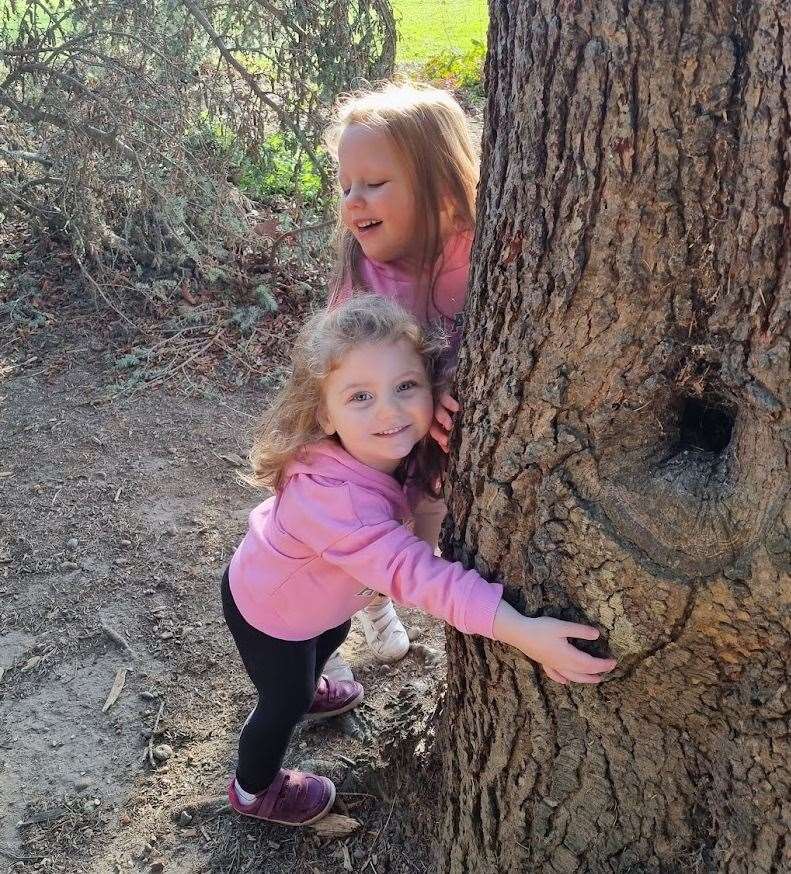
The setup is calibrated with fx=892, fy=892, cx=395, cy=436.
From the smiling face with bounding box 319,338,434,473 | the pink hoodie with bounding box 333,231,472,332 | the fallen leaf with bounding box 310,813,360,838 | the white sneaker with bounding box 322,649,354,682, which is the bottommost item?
the fallen leaf with bounding box 310,813,360,838

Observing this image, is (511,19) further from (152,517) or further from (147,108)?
(147,108)

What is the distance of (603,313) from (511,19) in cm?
54

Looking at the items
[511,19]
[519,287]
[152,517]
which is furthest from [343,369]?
[152,517]

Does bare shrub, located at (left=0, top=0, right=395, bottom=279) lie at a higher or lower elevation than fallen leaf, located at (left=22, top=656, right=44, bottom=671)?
higher

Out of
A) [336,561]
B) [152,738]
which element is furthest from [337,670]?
[336,561]

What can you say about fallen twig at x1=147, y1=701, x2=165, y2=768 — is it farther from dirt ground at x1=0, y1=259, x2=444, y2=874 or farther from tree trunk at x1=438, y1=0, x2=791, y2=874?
tree trunk at x1=438, y1=0, x2=791, y2=874

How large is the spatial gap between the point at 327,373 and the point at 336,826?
1338mm

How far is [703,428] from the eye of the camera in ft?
5.31

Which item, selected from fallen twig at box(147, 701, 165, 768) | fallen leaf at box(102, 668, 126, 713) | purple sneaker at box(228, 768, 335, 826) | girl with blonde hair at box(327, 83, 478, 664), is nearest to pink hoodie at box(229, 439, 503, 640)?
girl with blonde hair at box(327, 83, 478, 664)

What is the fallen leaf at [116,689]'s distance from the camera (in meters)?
3.03

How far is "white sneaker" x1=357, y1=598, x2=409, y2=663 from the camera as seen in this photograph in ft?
9.89

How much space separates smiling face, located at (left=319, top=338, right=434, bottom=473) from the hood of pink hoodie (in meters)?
0.03

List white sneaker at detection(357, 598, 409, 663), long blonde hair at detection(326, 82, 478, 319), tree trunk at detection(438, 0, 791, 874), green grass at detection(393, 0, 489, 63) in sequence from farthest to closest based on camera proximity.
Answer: green grass at detection(393, 0, 489, 63), white sneaker at detection(357, 598, 409, 663), long blonde hair at detection(326, 82, 478, 319), tree trunk at detection(438, 0, 791, 874)

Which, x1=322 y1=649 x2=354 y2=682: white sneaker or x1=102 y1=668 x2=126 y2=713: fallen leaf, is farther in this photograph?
x1=102 y1=668 x2=126 y2=713: fallen leaf
